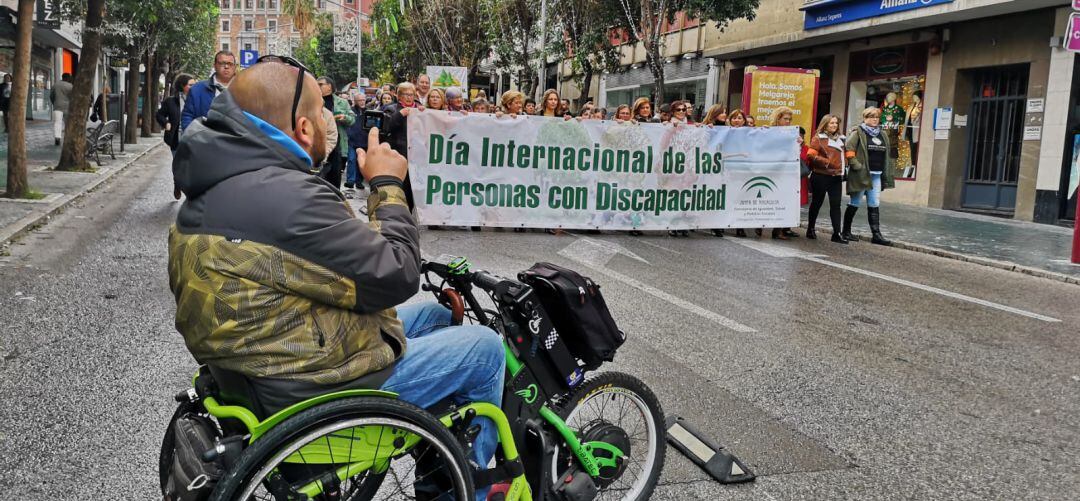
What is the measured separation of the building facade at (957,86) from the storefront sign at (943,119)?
0.07 ft

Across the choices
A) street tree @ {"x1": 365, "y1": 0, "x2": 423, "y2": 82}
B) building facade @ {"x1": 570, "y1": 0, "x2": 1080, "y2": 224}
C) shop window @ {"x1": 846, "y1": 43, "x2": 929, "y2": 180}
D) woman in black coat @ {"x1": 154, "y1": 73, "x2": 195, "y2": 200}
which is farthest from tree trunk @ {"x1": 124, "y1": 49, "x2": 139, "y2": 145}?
shop window @ {"x1": 846, "y1": 43, "x2": 929, "y2": 180}

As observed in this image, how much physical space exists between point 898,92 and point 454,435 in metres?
20.9

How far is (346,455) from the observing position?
243 centimetres

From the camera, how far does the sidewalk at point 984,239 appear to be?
11.0 metres

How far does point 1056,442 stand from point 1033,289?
554 centimetres

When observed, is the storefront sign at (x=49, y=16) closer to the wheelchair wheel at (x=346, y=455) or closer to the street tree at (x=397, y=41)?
the street tree at (x=397, y=41)

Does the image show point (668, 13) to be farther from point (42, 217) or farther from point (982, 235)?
point (42, 217)

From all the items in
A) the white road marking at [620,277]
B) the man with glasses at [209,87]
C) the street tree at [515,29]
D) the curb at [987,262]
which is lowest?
the white road marking at [620,277]

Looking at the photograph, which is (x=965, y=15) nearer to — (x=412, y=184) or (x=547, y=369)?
(x=412, y=184)

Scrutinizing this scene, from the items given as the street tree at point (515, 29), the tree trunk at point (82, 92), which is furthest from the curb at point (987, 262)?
the street tree at point (515, 29)

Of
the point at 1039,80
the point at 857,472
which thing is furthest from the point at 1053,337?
the point at 1039,80

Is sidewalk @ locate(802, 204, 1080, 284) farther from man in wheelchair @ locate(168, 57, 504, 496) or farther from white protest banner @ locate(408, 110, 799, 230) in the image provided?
man in wheelchair @ locate(168, 57, 504, 496)

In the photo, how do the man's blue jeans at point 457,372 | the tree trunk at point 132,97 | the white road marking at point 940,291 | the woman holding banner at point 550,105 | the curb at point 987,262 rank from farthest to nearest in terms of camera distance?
the tree trunk at point 132,97 → the woman holding banner at point 550,105 → the curb at point 987,262 → the white road marking at point 940,291 → the man's blue jeans at point 457,372

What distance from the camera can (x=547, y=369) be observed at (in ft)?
9.91
